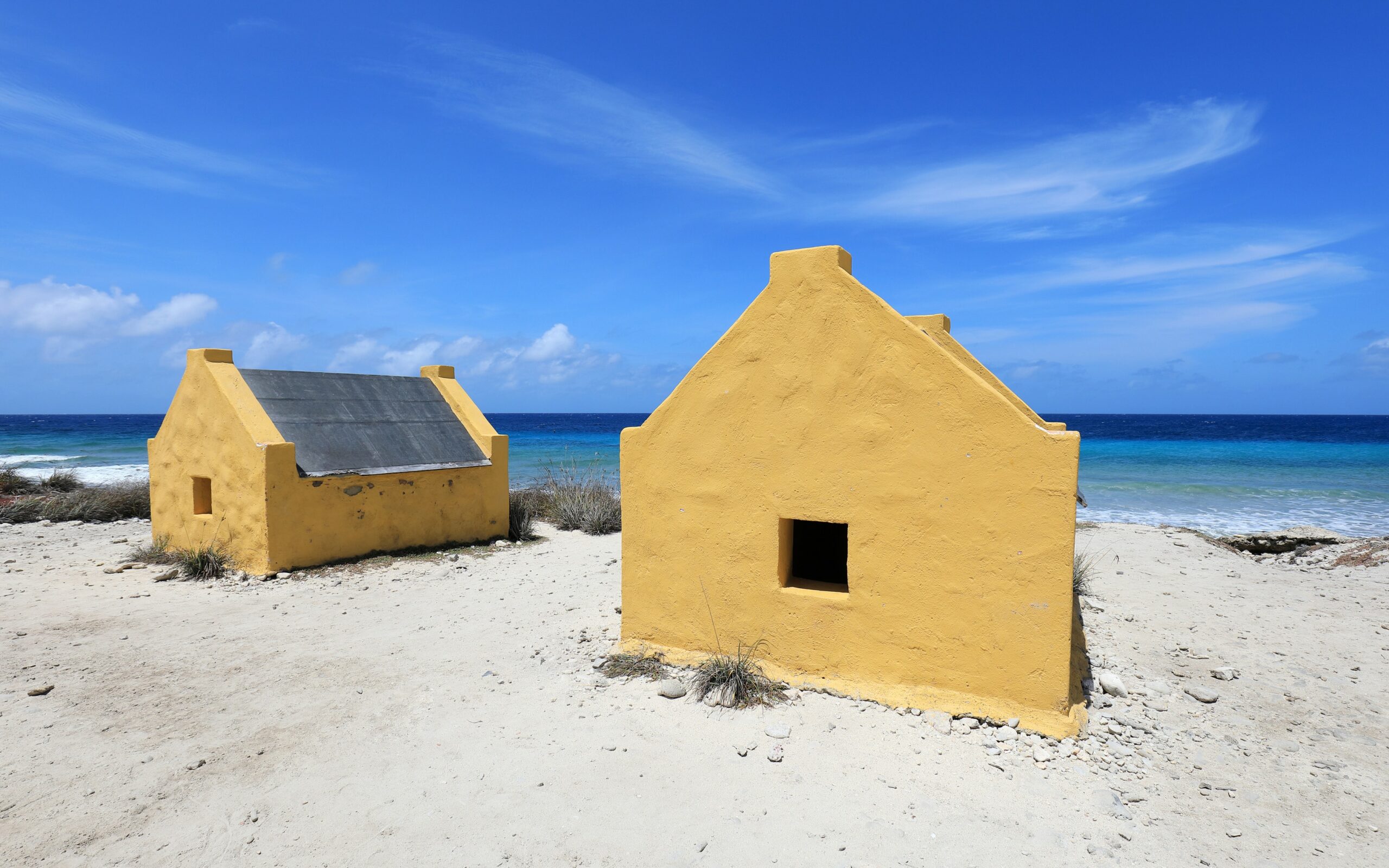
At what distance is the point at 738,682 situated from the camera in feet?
18.0

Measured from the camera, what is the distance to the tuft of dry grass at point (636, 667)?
5.98 metres

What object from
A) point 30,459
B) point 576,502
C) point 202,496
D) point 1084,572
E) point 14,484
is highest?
point 202,496

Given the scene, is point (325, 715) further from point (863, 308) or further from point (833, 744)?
point (863, 308)

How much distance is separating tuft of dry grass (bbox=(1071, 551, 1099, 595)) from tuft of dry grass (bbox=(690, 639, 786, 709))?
4725 millimetres

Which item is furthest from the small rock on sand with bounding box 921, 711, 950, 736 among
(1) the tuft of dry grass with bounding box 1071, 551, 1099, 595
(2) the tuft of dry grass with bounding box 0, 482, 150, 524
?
(2) the tuft of dry grass with bounding box 0, 482, 150, 524

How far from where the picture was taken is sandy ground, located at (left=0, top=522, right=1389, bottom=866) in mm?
3857

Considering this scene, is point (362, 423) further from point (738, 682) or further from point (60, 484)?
point (60, 484)

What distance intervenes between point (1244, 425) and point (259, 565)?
289 feet

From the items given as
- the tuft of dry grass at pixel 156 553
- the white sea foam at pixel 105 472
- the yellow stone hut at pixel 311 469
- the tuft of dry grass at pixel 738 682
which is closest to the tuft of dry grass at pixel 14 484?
the white sea foam at pixel 105 472

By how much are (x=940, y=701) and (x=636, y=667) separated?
250cm

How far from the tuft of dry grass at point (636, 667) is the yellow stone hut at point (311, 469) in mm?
5756

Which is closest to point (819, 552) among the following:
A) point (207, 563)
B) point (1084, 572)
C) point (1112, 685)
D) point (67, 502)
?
point (1112, 685)

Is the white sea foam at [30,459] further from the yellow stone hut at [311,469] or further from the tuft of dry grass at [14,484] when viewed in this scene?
the yellow stone hut at [311,469]

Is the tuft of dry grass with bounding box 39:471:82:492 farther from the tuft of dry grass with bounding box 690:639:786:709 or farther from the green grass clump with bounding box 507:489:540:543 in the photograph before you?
the tuft of dry grass with bounding box 690:639:786:709
